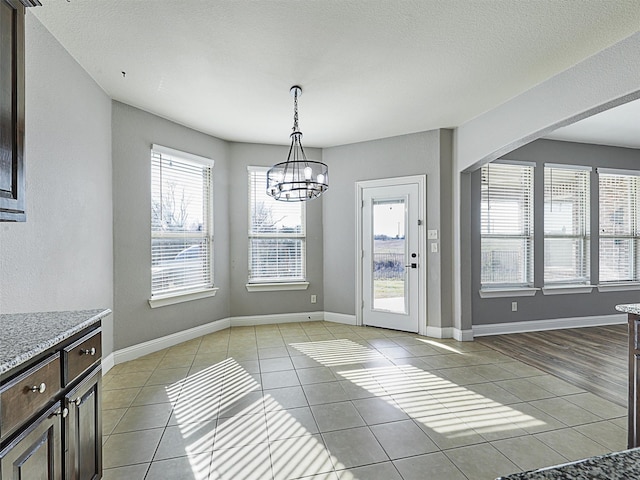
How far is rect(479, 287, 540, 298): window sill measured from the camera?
4.75m

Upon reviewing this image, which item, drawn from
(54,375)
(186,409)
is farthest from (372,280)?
(54,375)

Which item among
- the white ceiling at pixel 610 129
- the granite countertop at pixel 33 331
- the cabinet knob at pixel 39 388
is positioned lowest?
the cabinet knob at pixel 39 388

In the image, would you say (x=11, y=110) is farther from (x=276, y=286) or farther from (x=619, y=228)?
(x=619, y=228)

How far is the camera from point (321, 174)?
315cm

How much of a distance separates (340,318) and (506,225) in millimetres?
2805

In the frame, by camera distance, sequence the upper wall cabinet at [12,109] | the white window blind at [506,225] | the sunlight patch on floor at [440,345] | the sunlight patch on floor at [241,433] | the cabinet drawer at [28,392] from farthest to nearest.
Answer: the white window blind at [506,225], the sunlight patch on floor at [440,345], the sunlight patch on floor at [241,433], the upper wall cabinet at [12,109], the cabinet drawer at [28,392]

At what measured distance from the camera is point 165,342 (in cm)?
412

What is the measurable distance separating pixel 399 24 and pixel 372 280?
344 centimetres

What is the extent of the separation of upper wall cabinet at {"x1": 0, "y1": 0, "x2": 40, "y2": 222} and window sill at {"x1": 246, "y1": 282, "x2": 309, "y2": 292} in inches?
146

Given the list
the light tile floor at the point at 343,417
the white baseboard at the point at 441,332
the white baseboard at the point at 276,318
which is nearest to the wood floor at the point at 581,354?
the light tile floor at the point at 343,417

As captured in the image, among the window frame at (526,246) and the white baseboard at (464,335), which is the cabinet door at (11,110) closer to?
the white baseboard at (464,335)

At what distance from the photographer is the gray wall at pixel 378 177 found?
454 centimetres

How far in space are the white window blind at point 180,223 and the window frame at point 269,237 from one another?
1.99 feet

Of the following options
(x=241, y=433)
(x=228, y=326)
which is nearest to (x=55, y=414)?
(x=241, y=433)
